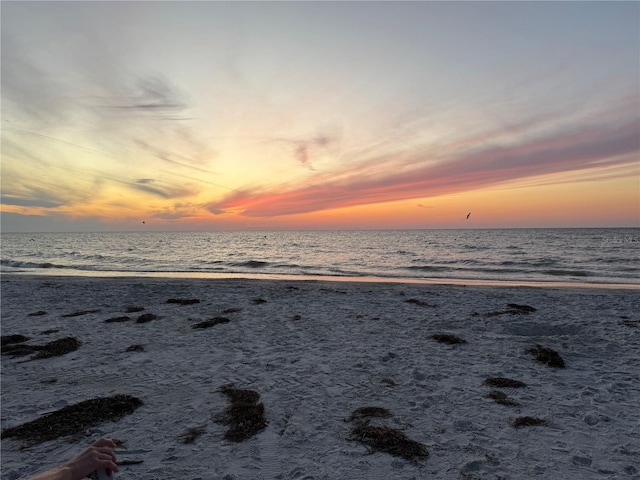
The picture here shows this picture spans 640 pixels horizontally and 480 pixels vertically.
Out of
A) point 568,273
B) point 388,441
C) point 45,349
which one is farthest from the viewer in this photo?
point 568,273

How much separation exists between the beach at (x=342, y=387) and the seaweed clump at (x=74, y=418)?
0.19 m

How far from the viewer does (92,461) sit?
8.00 ft

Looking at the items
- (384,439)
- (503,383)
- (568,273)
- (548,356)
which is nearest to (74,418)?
(384,439)

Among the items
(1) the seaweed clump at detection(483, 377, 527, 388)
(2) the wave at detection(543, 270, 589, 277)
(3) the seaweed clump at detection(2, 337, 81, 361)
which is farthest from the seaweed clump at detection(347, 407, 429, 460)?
(2) the wave at detection(543, 270, 589, 277)

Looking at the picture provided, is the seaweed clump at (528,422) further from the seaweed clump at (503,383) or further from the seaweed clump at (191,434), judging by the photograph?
the seaweed clump at (191,434)

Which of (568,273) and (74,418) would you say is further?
(568,273)

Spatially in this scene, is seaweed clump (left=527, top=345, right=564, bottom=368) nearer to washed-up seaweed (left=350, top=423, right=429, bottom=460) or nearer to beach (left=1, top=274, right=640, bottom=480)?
beach (left=1, top=274, right=640, bottom=480)

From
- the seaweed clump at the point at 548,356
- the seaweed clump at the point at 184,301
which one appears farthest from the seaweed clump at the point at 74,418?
the seaweed clump at the point at 184,301

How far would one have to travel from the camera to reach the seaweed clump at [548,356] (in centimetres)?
884

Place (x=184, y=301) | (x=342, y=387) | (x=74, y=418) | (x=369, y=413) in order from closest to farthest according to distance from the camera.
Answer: (x=74, y=418) < (x=369, y=413) < (x=342, y=387) < (x=184, y=301)

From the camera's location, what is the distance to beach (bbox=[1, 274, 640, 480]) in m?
5.29

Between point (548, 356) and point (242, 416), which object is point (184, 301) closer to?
point (242, 416)

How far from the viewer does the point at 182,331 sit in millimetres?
12328

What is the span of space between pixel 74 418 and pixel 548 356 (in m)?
10.6
